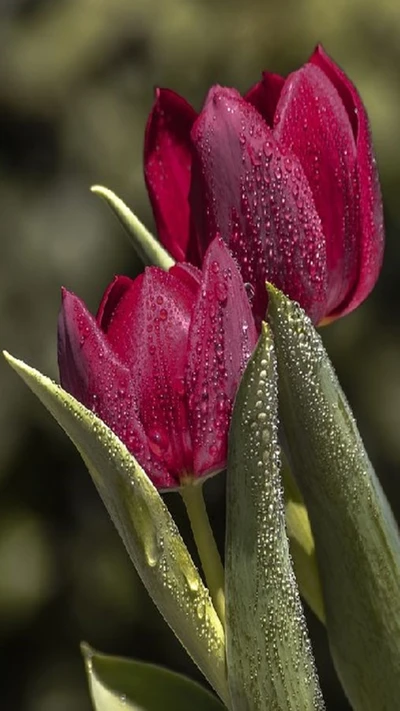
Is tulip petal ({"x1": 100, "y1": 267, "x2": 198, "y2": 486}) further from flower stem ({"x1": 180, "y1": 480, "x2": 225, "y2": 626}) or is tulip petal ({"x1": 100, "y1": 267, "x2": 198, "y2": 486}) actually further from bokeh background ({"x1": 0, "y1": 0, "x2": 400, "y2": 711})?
bokeh background ({"x1": 0, "y1": 0, "x2": 400, "y2": 711})

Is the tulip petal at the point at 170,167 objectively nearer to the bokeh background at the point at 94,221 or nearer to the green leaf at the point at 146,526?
the green leaf at the point at 146,526

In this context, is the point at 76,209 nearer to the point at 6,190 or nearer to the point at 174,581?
the point at 6,190

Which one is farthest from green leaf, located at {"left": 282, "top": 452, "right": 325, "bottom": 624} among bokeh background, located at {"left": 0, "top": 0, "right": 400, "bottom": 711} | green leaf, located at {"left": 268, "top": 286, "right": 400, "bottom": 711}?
bokeh background, located at {"left": 0, "top": 0, "right": 400, "bottom": 711}

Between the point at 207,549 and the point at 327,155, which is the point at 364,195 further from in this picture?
the point at 207,549

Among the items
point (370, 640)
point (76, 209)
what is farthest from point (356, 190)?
point (76, 209)

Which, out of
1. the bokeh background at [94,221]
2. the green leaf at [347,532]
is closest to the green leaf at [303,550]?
the green leaf at [347,532]

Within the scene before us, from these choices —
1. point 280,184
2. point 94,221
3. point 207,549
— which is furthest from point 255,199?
point 94,221
